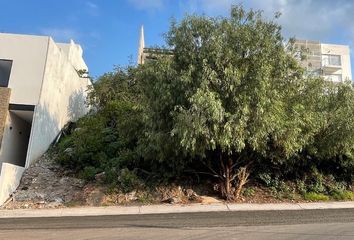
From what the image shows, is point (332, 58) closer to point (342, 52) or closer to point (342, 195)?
point (342, 52)

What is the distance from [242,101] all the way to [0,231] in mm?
8511

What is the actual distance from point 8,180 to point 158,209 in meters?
6.09

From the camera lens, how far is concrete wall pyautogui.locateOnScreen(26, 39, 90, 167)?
66.7 ft

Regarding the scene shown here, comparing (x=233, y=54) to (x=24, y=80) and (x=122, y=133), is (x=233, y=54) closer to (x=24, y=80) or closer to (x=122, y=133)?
(x=122, y=133)

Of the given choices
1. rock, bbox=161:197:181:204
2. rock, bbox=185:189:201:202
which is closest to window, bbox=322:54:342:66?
rock, bbox=185:189:201:202

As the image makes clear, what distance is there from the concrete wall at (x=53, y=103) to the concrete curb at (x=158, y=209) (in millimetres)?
4995

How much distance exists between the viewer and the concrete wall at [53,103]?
2033cm

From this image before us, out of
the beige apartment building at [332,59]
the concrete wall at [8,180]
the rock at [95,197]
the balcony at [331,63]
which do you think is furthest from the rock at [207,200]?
the balcony at [331,63]

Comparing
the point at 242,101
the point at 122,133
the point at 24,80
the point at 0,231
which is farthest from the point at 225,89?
the point at 24,80

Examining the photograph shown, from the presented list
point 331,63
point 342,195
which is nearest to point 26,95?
point 342,195

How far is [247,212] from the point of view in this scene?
14.1 m

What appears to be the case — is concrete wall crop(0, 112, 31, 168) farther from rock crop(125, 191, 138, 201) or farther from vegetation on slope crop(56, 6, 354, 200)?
rock crop(125, 191, 138, 201)

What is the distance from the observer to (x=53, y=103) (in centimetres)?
2280

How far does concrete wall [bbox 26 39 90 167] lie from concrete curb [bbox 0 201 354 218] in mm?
4995
